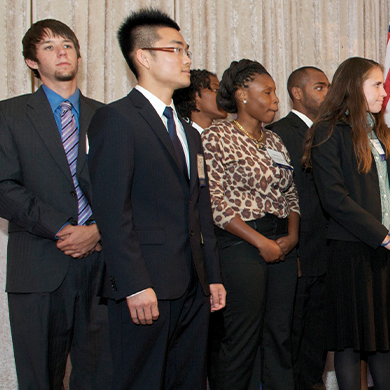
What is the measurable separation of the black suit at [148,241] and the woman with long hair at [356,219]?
0.79 m

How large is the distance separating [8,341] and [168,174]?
6.19 feet

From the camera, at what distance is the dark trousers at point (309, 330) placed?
9.20 ft

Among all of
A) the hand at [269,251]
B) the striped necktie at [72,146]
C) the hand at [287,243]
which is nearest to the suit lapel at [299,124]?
the hand at [287,243]

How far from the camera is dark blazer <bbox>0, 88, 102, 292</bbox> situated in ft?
6.40

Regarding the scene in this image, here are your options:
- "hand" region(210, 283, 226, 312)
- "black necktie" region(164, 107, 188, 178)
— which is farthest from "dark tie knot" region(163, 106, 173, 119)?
"hand" region(210, 283, 226, 312)

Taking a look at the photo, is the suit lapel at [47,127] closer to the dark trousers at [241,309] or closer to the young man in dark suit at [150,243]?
the young man in dark suit at [150,243]

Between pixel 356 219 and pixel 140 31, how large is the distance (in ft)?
4.09

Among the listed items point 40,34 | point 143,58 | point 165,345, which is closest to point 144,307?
point 165,345

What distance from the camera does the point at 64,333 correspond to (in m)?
2.04

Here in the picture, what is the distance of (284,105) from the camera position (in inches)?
160

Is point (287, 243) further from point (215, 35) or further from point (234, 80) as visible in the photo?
point (215, 35)

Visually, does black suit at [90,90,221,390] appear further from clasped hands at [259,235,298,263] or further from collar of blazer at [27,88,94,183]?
clasped hands at [259,235,298,263]

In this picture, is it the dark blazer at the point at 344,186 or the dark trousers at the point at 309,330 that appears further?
the dark trousers at the point at 309,330

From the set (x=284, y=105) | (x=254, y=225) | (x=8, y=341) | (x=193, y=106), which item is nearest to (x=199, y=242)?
(x=254, y=225)
